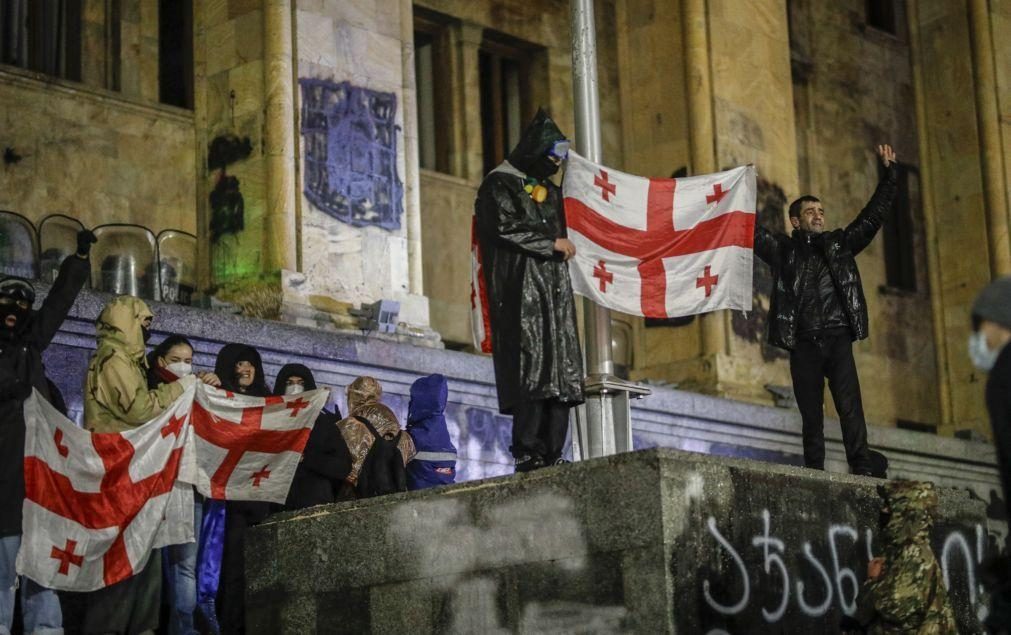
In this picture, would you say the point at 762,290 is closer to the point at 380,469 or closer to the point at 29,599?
the point at 380,469

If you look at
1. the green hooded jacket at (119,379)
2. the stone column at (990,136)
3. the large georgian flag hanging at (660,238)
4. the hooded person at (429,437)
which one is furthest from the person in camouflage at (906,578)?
the stone column at (990,136)

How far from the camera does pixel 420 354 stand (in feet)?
49.4

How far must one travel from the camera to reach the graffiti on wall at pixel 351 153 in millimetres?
16359

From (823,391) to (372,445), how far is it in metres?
2.72

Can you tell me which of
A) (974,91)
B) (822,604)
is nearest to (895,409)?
(974,91)

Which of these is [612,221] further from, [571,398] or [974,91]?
[974,91]

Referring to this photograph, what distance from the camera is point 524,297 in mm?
10258

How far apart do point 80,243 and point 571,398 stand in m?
3.00

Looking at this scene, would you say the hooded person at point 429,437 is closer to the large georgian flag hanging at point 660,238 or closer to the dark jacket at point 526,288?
the large georgian flag hanging at point 660,238

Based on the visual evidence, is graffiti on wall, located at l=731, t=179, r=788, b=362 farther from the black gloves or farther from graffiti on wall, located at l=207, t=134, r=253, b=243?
the black gloves

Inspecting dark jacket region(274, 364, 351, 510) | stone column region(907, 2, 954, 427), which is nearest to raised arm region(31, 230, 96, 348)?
dark jacket region(274, 364, 351, 510)

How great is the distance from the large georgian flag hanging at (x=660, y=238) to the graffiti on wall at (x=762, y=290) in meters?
7.57

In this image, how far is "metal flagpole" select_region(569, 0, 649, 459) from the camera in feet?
35.0

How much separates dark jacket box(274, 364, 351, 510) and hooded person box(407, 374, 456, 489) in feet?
2.77
